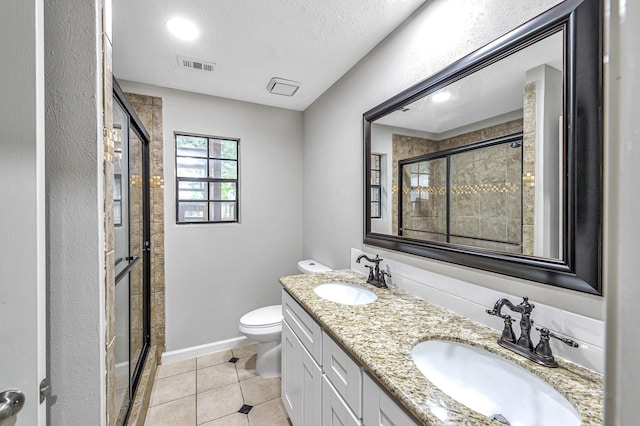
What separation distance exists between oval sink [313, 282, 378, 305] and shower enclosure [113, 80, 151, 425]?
3.63 ft

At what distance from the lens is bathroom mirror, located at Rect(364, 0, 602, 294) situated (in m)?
0.86

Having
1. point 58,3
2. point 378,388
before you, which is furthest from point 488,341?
point 58,3

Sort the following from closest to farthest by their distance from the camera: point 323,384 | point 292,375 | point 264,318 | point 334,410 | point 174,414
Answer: point 334,410 → point 323,384 → point 292,375 → point 174,414 → point 264,318

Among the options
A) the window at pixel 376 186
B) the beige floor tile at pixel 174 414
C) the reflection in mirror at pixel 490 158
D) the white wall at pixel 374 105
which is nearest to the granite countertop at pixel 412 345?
the white wall at pixel 374 105

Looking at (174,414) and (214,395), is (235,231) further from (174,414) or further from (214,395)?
(174,414)

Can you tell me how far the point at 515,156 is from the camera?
3.49 ft

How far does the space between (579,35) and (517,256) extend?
0.75 metres

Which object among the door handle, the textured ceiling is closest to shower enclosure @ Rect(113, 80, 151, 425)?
the textured ceiling

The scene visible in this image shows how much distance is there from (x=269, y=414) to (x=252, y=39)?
2.46 meters

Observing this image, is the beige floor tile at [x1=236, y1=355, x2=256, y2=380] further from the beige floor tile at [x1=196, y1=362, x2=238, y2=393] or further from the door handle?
the door handle

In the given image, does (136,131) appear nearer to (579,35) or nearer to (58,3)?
(58,3)

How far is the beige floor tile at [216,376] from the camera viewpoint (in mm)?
2158

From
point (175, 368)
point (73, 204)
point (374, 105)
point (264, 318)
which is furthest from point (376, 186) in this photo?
point (175, 368)

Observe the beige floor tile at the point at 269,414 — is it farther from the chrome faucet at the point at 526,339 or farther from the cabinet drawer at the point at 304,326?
the chrome faucet at the point at 526,339
